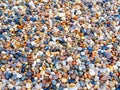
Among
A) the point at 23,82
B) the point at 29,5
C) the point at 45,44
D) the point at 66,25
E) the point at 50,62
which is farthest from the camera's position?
the point at 29,5

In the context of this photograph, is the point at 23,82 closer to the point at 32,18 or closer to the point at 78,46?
the point at 78,46

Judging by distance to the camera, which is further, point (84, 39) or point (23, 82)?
point (84, 39)

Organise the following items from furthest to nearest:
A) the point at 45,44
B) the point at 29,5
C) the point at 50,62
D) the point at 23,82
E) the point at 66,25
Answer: the point at 29,5 → the point at 66,25 → the point at 45,44 → the point at 50,62 → the point at 23,82

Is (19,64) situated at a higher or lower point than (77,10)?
lower

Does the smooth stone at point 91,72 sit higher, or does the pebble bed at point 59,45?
the pebble bed at point 59,45

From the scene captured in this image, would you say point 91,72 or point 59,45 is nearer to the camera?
point 91,72

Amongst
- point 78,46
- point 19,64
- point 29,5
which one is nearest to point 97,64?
point 78,46

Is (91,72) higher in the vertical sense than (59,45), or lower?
lower

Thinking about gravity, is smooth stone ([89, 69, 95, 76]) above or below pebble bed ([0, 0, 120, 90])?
below
